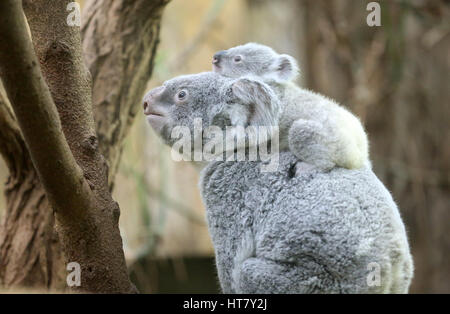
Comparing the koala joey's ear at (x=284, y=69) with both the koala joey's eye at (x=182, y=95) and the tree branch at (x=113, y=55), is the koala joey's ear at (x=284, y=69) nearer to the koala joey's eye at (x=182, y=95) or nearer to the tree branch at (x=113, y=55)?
the koala joey's eye at (x=182, y=95)

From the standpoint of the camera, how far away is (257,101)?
2586 millimetres

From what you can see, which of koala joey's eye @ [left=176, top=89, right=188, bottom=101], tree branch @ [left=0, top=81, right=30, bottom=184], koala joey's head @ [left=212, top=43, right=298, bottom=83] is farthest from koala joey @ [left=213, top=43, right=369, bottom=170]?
tree branch @ [left=0, top=81, right=30, bottom=184]

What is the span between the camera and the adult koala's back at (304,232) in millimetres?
2338

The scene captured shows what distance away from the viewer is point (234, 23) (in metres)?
7.00

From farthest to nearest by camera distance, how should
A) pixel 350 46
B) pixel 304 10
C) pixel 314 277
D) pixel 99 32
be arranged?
pixel 304 10 < pixel 350 46 < pixel 99 32 < pixel 314 277

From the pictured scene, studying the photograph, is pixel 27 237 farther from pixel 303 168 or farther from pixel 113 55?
pixel 303 168

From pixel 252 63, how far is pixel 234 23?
3.77 meters

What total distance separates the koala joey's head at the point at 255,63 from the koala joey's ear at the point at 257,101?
0.58 meters

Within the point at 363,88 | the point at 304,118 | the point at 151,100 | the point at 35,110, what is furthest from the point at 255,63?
the point at 363,88

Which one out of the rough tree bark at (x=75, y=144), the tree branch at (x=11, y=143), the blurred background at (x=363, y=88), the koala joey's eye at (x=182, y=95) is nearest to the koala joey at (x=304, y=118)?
the koala joey's eye at (x=182, y=95)

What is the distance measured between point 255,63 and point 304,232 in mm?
1333

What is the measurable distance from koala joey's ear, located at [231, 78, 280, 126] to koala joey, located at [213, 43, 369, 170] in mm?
166

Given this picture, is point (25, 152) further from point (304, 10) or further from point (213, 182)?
point (304, 10)
